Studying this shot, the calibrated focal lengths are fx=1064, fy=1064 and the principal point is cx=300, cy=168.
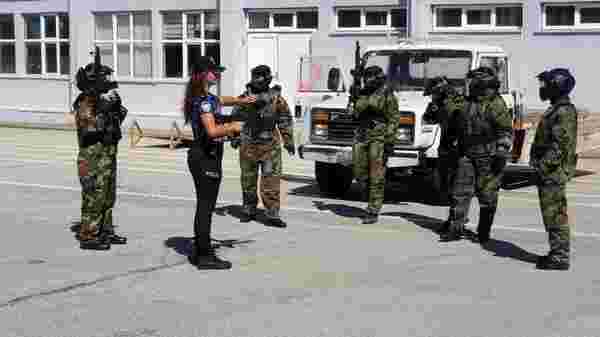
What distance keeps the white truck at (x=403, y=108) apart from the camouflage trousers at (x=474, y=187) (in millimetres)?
2790

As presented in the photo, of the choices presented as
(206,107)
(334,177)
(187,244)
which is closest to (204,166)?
(206,107)

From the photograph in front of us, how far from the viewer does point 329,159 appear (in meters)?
14.5

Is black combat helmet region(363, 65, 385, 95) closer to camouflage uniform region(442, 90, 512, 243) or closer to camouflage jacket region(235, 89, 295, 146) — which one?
camouflage jacket region(235, 89, 295, 146)

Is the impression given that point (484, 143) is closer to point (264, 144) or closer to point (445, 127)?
point (445, 127)

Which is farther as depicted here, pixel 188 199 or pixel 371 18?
pixel 371 18

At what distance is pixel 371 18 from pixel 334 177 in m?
13.5

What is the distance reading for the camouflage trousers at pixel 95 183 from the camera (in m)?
10.3

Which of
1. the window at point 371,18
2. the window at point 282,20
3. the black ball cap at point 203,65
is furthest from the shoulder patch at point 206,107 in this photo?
the window at point 282,20

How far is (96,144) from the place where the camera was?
10305 millimetres

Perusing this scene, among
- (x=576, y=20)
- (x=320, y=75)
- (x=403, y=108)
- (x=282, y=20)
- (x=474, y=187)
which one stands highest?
(x=282, y=20)

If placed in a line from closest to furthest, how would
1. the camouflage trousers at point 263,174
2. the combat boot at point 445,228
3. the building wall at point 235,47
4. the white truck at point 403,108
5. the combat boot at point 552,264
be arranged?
the combat boot at point 552,264
the combat boot at point 445,228
the camouflage trousers at point 263,174
the white truck at point 403,108
the building wall at point 235,47

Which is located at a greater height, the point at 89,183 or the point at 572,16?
the point at 572,16

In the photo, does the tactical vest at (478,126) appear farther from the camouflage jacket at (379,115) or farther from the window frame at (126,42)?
the window frame at (126,42)

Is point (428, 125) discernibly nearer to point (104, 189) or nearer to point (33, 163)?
point (104, 189)
